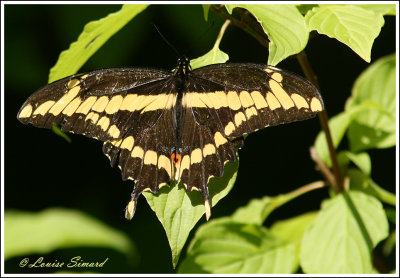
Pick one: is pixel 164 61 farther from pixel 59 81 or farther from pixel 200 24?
pixel 59 81

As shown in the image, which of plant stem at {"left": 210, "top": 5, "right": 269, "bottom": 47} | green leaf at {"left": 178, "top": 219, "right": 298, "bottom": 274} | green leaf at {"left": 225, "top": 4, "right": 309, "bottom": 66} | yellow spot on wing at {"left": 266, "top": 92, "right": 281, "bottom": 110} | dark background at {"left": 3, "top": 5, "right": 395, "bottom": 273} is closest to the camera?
green leaf at {"left": 225, "top": 4, "right": 309, "bottom": 66}

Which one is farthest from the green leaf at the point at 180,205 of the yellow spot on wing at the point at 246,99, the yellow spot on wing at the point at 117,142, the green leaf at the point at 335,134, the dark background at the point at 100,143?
the dark background at the point at 100,143

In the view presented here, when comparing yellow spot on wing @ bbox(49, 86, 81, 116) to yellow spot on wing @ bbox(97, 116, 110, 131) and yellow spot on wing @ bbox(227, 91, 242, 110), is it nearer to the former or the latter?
yellow spot on wing @ bbox(97, 116, 110, 131)

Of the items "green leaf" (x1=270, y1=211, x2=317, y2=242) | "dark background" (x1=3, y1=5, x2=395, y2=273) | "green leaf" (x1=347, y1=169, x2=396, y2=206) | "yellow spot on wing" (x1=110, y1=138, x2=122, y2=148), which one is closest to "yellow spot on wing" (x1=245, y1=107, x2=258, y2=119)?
"yellow spot on wing" (x1=110, y1=138, x2=122, y2=148)

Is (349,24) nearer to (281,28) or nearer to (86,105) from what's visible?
(281,28)

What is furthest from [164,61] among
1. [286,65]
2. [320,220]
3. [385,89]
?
[320,220]

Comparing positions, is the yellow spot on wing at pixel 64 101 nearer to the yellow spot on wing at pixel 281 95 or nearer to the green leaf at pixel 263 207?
the yellow spot on wing at pixel 281 95
